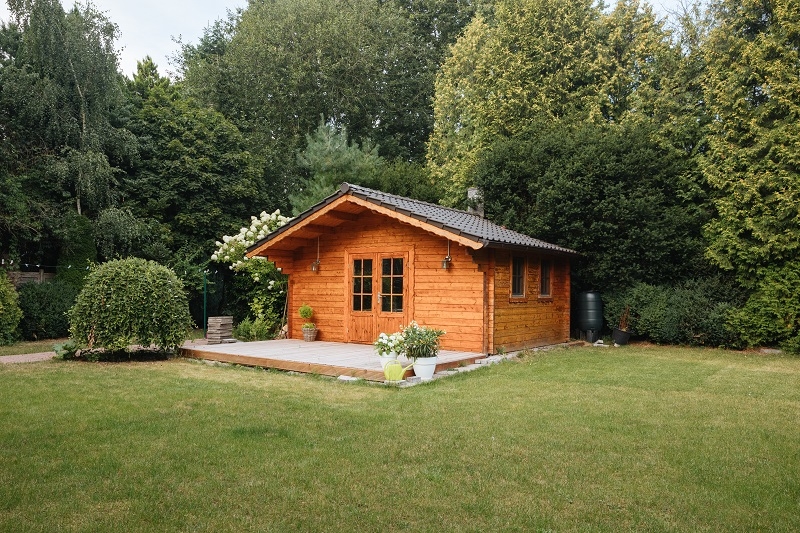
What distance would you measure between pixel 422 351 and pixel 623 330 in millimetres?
7494

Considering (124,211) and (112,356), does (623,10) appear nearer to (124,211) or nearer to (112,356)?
(124,211)

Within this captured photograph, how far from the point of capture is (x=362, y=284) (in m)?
12.0

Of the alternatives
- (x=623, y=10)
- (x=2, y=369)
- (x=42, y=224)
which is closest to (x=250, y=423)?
(x=2, y=369)

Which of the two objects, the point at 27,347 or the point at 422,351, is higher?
the point at 422,351

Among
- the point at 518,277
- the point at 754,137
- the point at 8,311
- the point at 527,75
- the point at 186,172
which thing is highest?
the point at 527,75

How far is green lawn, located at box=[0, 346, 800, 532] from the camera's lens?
3270mm

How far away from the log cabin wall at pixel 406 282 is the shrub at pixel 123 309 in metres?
3.50

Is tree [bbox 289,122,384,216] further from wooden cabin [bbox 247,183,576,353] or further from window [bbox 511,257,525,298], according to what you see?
window [bbox 511,257,525,298]

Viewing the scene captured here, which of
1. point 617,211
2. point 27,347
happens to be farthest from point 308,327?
point 617,211

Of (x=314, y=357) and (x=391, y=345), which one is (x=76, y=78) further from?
(x=391, y=345)

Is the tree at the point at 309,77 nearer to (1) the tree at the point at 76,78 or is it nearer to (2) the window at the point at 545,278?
(1) the tree at the point at 76,78

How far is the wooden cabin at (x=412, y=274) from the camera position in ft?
34.2

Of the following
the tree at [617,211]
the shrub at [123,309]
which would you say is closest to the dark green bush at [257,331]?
the shrub at [123,309]

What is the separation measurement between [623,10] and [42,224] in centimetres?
1798
